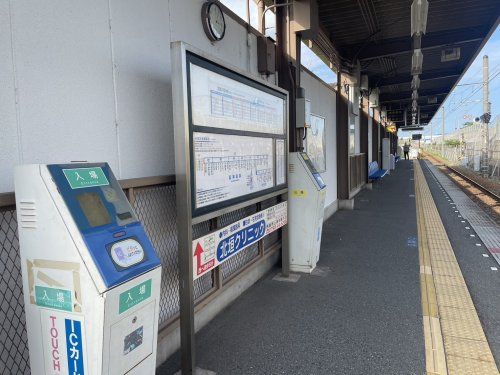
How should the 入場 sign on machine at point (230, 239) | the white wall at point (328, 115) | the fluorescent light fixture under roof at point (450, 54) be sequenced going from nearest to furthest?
the 入場 sign on machine at point (230, 239)
the white wall at point (328, 115)
the fluorescent light fixture under roof at point (450, 54)

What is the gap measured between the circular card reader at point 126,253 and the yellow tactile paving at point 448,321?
2236mm

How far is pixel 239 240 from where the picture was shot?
3.38 m

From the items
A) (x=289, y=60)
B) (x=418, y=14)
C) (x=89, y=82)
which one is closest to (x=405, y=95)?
(x=418, y=14)

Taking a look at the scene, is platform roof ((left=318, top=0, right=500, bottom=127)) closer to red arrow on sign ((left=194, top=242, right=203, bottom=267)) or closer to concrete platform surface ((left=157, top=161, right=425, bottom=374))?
concrete platform surface ((left=157, top=161, right=425, bottom=374))

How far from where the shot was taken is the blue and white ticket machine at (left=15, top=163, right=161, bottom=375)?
1.52m

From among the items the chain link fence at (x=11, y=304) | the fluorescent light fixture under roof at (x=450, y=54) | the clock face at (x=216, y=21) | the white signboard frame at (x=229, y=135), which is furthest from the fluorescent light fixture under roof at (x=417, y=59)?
the chain link fence at (x=11, y=304)

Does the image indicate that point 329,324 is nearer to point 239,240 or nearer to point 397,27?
point 239,240

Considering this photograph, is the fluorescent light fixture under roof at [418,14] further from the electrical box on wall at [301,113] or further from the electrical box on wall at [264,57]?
the electrical box on wall at [264,57]

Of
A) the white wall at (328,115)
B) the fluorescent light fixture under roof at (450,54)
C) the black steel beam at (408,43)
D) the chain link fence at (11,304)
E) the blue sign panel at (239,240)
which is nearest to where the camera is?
the chain link fence at (11,304)

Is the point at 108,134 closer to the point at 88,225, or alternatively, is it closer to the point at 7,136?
the point at 7,136

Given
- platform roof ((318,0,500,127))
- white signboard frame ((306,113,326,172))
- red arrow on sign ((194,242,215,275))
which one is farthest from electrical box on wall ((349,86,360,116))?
red arrow on sign ((194,242,215,275))

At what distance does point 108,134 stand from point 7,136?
0.67m

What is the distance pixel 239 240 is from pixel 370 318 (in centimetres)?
142

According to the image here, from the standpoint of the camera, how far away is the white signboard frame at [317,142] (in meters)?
7.04
